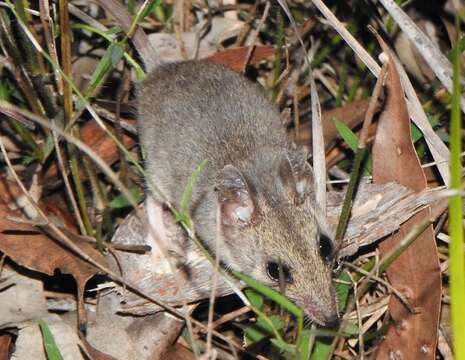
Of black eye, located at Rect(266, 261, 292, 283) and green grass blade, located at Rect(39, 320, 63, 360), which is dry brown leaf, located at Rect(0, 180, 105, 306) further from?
black eye, located at Rect(266, 261, 292, 283)

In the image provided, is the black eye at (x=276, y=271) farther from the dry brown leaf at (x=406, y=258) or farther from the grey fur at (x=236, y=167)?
the dry brown leaf at (x=406, y=258)

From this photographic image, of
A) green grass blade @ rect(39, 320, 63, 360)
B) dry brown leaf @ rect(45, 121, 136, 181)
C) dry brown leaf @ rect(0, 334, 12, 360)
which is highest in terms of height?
dry brown leaf @ rect(45, 121, 136, 181)

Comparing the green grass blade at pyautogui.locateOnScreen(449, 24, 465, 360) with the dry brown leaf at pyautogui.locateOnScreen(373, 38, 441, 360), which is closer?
the green grass blade at pyautogui.locateOnScreen(449, 24, 465, 360)

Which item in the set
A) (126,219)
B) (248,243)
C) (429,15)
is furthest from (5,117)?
(429,15)

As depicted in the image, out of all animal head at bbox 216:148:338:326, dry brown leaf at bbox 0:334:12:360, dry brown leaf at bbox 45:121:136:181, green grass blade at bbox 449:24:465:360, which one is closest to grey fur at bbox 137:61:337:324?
animal head at bbox 216:148:338:326

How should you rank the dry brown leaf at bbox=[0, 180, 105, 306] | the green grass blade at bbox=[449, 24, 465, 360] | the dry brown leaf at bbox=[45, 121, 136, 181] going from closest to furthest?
the green grass blade at bbox=[449, 24, 465, 360]
the dry brown leaf at bbox=[0, 180, 105, 306]
the dry brown leaf at bbox=[45, 121, 136, 181]

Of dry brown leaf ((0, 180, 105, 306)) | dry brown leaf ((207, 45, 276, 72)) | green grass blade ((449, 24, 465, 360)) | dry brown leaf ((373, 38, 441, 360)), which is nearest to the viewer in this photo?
green grass blade ((449, 24, 465, 360))

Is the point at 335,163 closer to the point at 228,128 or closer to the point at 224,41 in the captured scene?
the point at 228,128
